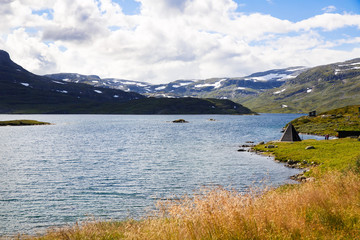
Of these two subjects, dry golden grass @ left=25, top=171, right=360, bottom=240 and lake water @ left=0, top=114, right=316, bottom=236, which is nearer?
dry golden grass @ left=25, top=171, right=360, bottom=240


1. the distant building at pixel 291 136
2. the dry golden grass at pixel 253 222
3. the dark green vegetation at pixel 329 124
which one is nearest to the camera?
the dry golden grass at pixel 253 222

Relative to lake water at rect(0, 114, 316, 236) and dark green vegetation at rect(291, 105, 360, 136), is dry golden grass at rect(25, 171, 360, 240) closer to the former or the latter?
lake water at rect(0, 114, 316, 236)

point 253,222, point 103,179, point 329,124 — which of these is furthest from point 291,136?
point 253,222

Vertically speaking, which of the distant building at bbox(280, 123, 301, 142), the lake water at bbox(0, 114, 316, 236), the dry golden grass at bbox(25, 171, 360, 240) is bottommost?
the lake water at bbox(0, 114, 316, 236)

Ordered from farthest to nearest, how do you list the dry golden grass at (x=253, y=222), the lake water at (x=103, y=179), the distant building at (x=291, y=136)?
1. the distant building at (x=291, y=136)
2. the lake water at (x=103, y=179)
3. the dry golden grass at (x=253, y=222)

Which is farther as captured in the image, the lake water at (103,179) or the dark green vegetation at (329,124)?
the dark green vegetation at (329,124)

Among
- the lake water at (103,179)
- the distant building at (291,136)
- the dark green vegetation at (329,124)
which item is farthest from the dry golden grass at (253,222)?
the dark green vegetation at (329,124)

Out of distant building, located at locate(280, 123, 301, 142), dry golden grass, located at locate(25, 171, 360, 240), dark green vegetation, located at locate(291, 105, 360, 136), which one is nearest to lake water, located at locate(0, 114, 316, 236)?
dry golden grass, located at locate(25, 171, 360, 240)

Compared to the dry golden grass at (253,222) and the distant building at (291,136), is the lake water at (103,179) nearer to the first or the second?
the dry golden grass at (253,222)

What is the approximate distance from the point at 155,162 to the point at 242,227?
45.0 meters

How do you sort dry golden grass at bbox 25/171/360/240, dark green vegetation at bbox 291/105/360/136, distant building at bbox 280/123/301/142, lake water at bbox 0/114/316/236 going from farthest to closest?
dark green vegetation at bbox 291/105/360/136, distant building at bbox 280/123/301/142, lake water at bbox 0/114/316/236, dry golden grass at bbox 25/171/360/240

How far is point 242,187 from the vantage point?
33875 mm

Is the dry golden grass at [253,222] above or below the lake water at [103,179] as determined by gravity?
above

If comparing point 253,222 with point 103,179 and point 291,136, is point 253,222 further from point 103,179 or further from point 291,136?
point 291,136
